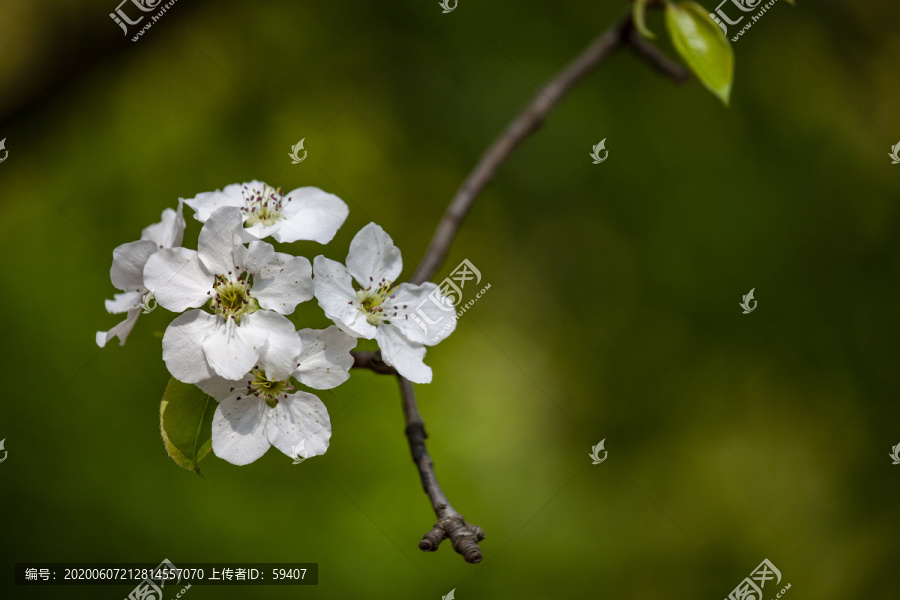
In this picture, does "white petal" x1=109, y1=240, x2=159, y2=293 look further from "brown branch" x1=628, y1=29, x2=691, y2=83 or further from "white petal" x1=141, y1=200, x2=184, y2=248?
"brown branch" x1=628, y1=29, x2=691, y2=83

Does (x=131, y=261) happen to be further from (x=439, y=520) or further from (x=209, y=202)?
(x=439, y=520)

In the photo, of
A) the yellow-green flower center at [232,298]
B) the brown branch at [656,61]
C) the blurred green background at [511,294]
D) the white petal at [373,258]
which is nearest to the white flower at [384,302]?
the white petal at [373,258]

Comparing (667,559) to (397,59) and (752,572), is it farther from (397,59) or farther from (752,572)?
(397,59)

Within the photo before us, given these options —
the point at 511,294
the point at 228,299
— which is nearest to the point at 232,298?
the point at 228,299

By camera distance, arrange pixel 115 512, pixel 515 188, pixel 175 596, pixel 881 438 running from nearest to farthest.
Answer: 1. pixel 175 596
2. pixel 115 512
3. pixel 881 438
4. pixel 515 188

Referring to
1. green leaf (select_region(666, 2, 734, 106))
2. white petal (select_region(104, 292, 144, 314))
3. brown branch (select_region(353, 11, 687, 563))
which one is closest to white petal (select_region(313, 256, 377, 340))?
brown branch (select_region(353, 11, 687, 563))

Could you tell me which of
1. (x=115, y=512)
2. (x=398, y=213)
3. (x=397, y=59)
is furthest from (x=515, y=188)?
(x=115, y=512)
